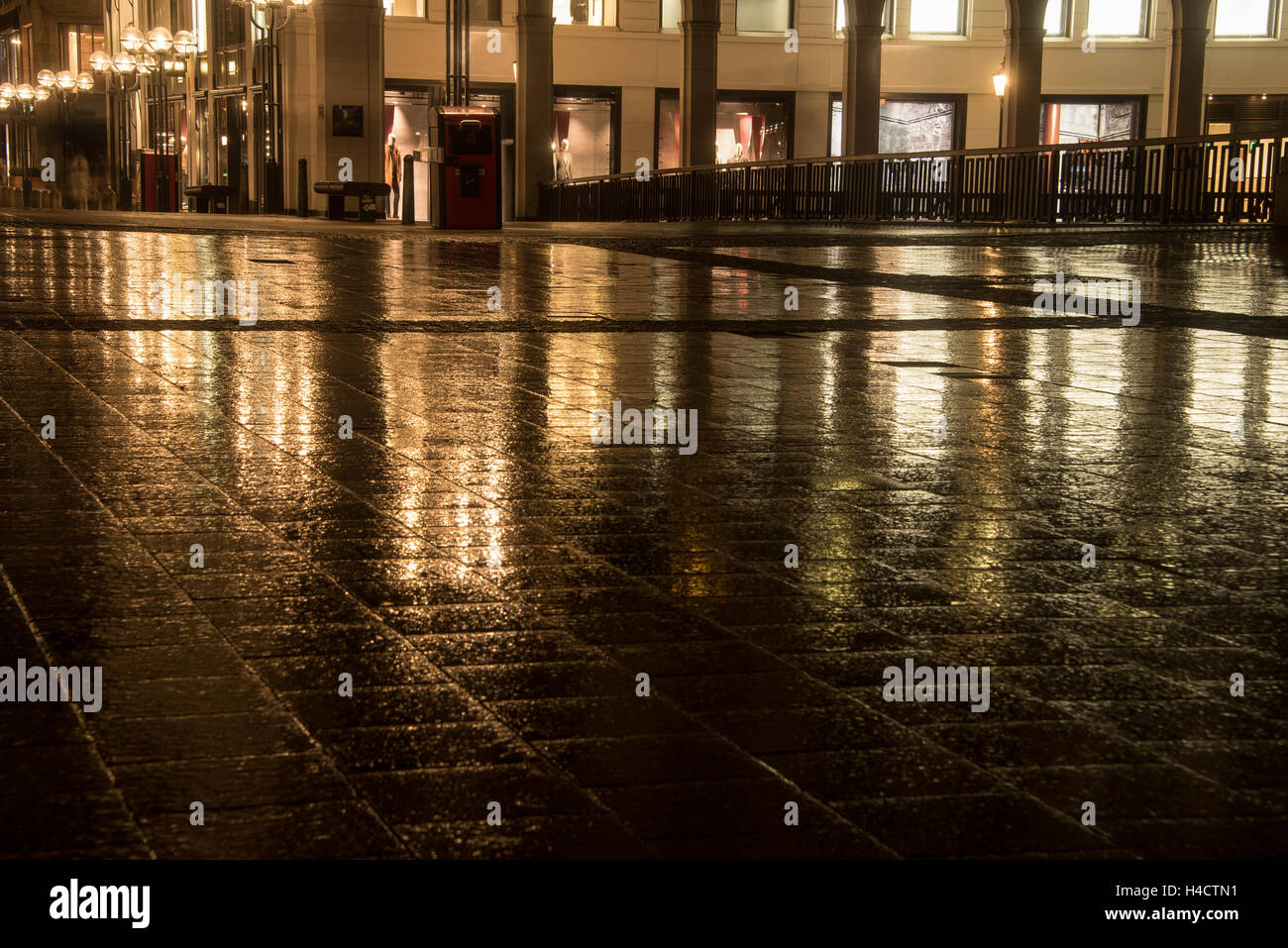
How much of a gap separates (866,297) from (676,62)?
35997mm

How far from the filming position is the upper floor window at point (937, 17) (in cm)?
4934

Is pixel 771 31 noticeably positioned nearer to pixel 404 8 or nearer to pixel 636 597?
pixel 404 8

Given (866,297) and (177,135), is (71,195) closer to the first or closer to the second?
(177,135)

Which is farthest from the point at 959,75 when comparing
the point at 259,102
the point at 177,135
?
the point at 177,135

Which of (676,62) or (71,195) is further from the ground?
(676,62)

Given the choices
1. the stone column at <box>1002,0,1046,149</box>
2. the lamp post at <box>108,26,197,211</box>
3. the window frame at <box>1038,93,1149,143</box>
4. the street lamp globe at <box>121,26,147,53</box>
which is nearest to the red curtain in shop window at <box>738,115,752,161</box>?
the window frame at <box>1038,93,1149,143</box>

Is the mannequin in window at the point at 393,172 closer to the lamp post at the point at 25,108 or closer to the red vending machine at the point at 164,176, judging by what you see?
the red vending machine at the point at 164,176

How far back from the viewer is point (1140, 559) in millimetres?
4758

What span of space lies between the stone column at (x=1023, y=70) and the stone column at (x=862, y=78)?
3.04 meters

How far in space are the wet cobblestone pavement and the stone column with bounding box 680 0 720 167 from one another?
3087cm

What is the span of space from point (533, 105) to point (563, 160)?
22.4 feet

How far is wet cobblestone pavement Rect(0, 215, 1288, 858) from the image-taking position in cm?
285

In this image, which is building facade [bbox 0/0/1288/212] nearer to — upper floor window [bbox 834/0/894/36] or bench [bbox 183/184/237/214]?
upper floor window [bbox 834/0/894/36]

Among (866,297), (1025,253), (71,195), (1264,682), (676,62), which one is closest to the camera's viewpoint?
(1264,682)
